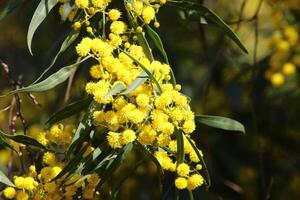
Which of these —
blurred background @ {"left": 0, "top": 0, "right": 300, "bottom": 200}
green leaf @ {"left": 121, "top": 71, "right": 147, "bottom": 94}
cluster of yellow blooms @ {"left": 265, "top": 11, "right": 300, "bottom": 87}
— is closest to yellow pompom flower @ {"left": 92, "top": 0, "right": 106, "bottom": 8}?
green leaf @ {"left": 121, "top": 71, "right": 147, "bottom": 94}

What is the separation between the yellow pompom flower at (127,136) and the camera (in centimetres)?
136

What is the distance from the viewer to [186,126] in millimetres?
1399

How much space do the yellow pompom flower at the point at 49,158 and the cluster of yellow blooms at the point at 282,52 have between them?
4.37 feet

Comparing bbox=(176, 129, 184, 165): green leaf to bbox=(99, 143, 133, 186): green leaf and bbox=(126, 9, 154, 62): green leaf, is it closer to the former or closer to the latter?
bbox=(99, 143, 133, 186): green leaf

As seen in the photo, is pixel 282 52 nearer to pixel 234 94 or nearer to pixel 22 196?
pixel 234 94

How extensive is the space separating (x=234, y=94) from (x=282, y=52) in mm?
283

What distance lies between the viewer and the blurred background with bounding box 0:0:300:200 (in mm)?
2688

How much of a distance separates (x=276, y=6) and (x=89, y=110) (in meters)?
1.45

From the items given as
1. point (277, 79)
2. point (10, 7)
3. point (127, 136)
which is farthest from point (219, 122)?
point (277, 79)

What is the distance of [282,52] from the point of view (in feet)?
8.66

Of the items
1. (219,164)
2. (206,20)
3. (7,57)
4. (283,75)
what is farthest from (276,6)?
(7,57)

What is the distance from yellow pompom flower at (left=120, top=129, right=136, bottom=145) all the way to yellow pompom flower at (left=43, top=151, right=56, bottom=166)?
0.22 m

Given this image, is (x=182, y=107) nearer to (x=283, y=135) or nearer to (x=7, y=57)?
(x=283, y=135)

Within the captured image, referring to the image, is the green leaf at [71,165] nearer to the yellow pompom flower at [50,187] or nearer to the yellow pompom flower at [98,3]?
the yellow pompom flower at [50,187]
